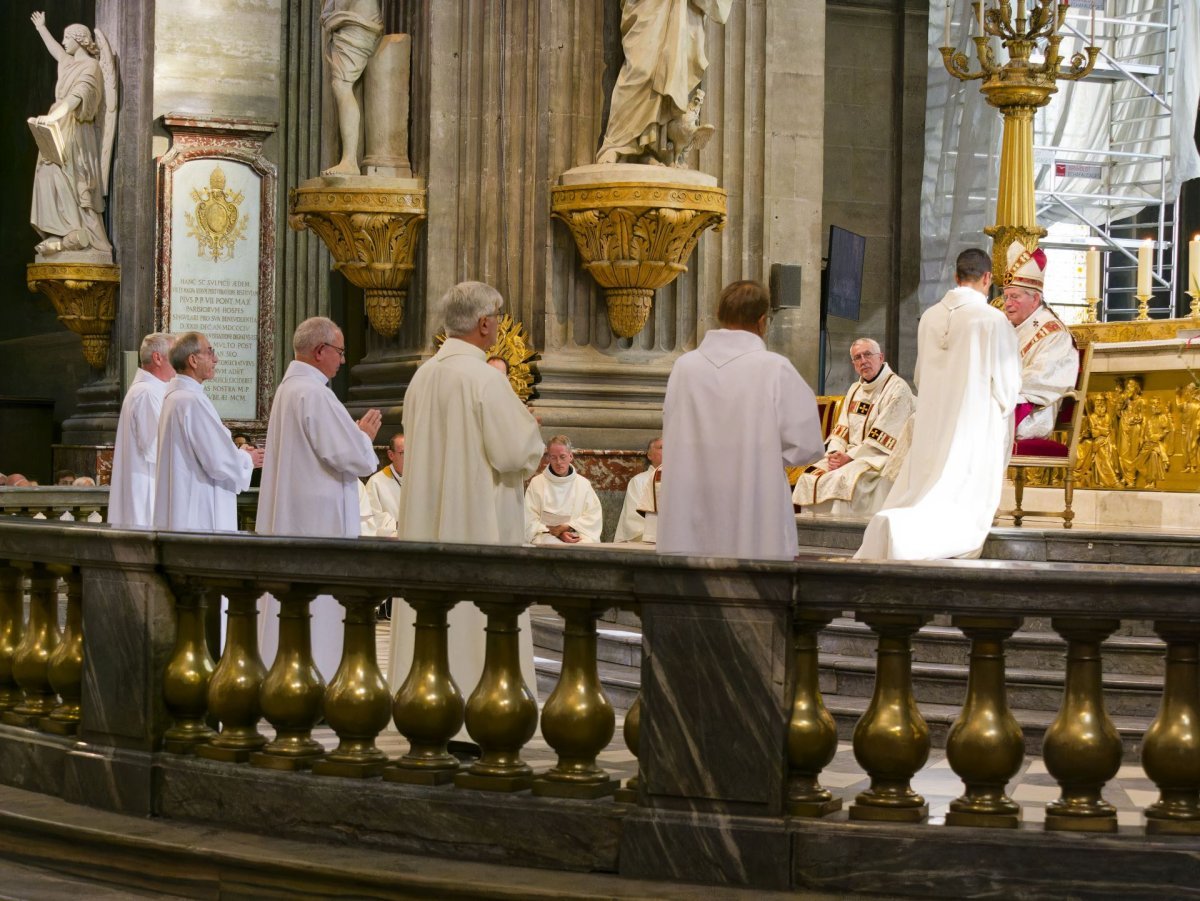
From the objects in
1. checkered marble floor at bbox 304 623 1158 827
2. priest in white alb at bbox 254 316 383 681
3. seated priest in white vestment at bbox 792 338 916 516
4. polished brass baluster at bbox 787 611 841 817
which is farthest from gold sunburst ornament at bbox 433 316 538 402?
polished brass baluster at bbox 787 611 841 817

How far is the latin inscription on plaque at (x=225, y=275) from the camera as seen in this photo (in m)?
13.7

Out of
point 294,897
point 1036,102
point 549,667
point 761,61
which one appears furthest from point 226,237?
point 294,897

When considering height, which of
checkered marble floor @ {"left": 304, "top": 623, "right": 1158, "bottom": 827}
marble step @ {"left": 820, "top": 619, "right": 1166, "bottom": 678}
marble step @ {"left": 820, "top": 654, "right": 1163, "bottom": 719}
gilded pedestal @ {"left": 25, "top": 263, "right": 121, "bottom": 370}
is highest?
gilded pedestal @ {"left": 25, "top": 263, "right": 121, "bottom": 370}

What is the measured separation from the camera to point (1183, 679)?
3.70m

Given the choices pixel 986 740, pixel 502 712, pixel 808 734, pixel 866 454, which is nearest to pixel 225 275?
pixel 866 454

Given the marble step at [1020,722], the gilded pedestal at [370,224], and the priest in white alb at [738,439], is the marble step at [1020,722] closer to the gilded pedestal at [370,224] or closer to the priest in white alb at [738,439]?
the priest in white alb at [738,439]

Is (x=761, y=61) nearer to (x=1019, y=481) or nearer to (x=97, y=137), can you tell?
(x=1019, y=481)

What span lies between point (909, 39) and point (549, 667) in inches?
487

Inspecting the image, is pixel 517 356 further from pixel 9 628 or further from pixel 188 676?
pixel 188 676

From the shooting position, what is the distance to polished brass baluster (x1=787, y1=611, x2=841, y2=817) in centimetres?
380

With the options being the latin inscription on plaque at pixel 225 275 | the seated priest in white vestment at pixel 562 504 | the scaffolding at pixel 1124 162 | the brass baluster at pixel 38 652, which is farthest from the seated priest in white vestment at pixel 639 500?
the scaffolding at pixel 1124 162

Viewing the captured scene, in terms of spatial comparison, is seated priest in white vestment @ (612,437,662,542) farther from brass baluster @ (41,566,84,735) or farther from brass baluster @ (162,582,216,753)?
brass baluster @ (162,582,216,753)

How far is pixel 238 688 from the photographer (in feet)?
14.5

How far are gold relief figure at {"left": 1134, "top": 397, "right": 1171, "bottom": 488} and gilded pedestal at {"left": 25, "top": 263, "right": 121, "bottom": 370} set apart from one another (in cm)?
840
